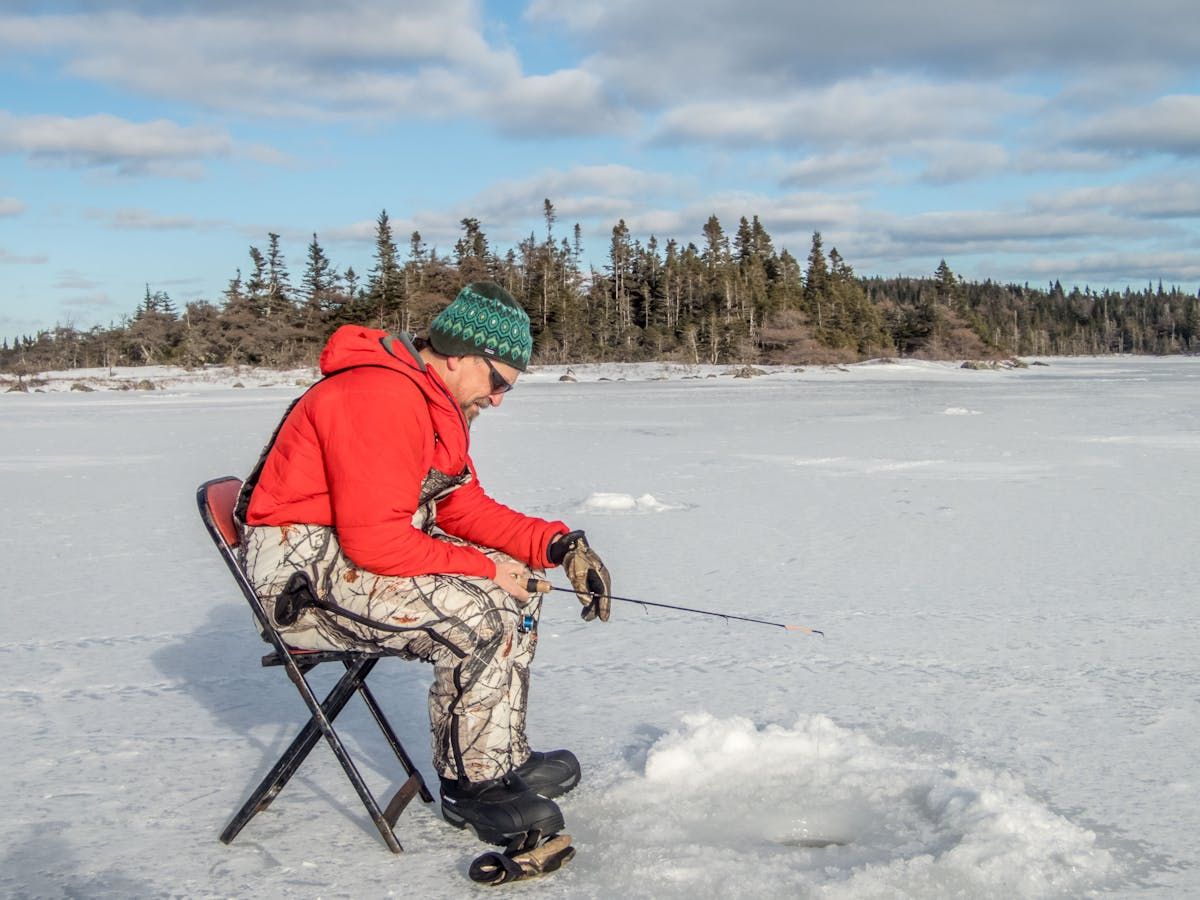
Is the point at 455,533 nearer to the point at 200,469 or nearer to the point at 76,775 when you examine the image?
the point at 76,775

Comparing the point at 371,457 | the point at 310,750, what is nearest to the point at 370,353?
the point at 371,457

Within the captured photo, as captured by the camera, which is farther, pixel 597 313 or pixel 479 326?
pixel 597 313

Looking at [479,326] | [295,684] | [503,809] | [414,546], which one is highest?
→ [479,326]

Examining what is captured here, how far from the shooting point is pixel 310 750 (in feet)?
8.48

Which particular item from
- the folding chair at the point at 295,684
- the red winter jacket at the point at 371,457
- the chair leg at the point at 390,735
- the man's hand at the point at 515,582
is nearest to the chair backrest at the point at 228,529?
the folding chair at the point at 295,684

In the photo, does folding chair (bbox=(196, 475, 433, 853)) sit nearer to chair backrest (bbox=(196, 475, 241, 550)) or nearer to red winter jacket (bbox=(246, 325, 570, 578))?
chair backrest (bbox=(196, 475, 241, 550))

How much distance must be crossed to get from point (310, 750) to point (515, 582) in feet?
2.14

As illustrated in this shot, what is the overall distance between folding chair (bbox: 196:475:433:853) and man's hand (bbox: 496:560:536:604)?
0.34m

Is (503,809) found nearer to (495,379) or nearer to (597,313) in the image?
(495,379)

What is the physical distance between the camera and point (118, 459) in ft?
38.6

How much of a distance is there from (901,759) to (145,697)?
99.4 inches

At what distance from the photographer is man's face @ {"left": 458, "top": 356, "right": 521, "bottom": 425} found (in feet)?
8.68

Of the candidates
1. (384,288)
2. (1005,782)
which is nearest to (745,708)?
(1005,782)

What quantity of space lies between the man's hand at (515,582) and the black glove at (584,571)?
0.12 meters
